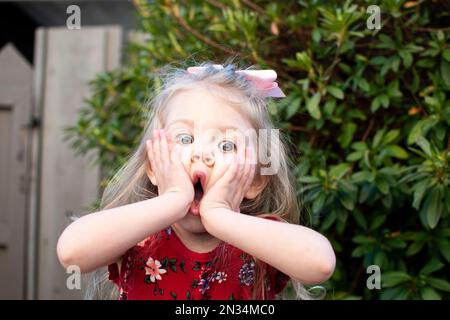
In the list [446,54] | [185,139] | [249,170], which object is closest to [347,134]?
[446,54]

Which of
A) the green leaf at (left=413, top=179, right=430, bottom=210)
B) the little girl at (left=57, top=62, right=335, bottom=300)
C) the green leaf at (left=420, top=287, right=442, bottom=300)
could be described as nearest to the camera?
the little girl at (left=57, top=62, right=335, bottom=300)

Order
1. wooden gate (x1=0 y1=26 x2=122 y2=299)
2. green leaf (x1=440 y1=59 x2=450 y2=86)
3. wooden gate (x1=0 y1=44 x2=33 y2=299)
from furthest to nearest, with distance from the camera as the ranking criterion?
wooden gate (x1=0 y1=44 x2=33 y2=299) < wooden gate (x1=0 y1=26 x2=122 y2=299) < green leaf (x1=440 y1=59 x2=450 y2=86)

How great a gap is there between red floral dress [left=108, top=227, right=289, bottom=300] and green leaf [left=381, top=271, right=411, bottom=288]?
0.55 meters

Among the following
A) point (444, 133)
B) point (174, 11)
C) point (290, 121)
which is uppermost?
point (174, 11)

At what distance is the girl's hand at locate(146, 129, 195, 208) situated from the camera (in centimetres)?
154

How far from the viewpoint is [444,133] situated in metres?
2.07

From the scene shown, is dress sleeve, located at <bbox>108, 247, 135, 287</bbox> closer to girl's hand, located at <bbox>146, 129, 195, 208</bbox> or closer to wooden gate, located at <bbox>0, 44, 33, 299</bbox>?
girl's hand, located at <bbox>146, 129, 195, 208</bbox>

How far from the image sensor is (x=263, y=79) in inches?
70.8

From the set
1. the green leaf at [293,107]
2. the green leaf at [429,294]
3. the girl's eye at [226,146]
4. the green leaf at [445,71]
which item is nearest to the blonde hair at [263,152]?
the girl's eye at [226,146]

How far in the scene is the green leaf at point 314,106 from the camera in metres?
2.20

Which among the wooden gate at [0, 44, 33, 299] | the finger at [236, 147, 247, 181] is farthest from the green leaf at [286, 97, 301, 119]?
the wooden gate at [0, 44, 33, 299]
